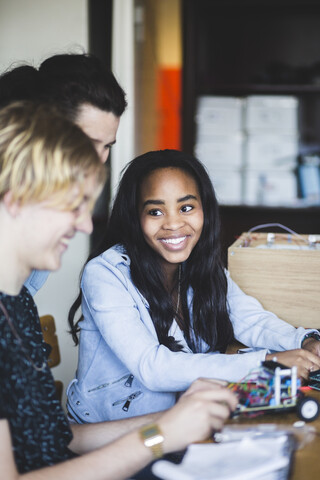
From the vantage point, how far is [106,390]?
1.59 m

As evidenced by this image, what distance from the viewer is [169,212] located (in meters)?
1.74

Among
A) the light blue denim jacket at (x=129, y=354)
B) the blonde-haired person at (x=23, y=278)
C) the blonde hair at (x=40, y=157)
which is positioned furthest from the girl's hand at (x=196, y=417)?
the blonde hair at (x=40, y=157)

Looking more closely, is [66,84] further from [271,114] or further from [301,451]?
[271,114]

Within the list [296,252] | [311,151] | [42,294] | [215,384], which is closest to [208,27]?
[311,151]

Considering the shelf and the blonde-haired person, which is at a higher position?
the shelf

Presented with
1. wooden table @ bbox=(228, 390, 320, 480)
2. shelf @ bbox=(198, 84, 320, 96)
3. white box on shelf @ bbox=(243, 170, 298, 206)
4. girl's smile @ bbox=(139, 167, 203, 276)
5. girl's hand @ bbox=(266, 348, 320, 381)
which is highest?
shelf @ bbox=(198, 84, 320, 96)

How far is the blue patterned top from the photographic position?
100 cm

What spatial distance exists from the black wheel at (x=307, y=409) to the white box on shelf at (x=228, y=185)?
2.77 meters

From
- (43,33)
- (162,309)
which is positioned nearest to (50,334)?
(162,309)

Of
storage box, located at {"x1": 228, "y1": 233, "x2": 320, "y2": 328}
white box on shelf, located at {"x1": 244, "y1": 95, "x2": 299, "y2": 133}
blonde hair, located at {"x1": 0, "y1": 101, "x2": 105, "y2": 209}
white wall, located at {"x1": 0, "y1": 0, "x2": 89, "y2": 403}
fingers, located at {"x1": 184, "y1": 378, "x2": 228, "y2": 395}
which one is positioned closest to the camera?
blonde hair, located at {"x1": 0, "y1": 101, "x2": 105, "y2": 209}

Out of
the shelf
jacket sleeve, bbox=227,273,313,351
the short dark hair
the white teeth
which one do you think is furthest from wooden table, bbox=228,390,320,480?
the shelf

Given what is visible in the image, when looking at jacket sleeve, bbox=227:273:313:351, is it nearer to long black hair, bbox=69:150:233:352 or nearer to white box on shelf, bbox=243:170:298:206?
long black hair, bbox=69:150:233:352

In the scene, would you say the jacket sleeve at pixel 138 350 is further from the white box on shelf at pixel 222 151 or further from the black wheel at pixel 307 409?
the white box on shelf at pixel 222 151

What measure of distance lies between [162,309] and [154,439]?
0.68m
